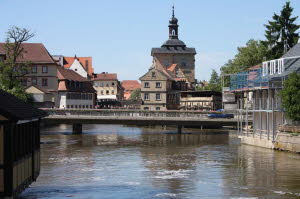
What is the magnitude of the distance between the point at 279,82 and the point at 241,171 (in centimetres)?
1951

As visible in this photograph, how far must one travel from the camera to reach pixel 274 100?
5703cm

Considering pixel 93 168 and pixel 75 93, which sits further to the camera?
pixel 75 93

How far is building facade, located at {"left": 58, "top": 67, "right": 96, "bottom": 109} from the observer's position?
11688 centimetres

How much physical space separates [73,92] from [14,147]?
330ft

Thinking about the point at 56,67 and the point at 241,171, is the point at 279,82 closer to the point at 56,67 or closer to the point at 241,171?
the point at 241,171

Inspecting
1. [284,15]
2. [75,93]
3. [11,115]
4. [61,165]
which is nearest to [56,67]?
[75,93]

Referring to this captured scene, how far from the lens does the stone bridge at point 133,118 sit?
80.9m

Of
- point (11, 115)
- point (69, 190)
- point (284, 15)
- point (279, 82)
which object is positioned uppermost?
point (284, 15)

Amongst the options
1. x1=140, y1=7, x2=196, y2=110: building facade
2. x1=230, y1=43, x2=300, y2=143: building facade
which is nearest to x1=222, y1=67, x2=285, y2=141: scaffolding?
x1=230, y1=43, x2=300, y2=143: building facade

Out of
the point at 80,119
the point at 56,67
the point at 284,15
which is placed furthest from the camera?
the point at 56,67

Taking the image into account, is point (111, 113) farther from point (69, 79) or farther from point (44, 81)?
point (69, 79)

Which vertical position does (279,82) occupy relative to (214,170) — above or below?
above

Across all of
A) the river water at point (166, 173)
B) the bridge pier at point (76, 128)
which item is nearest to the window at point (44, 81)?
the bridge pier at point (76, 128)

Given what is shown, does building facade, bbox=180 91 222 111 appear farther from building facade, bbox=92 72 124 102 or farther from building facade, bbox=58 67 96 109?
building facade, bbox=92 72 124 102
